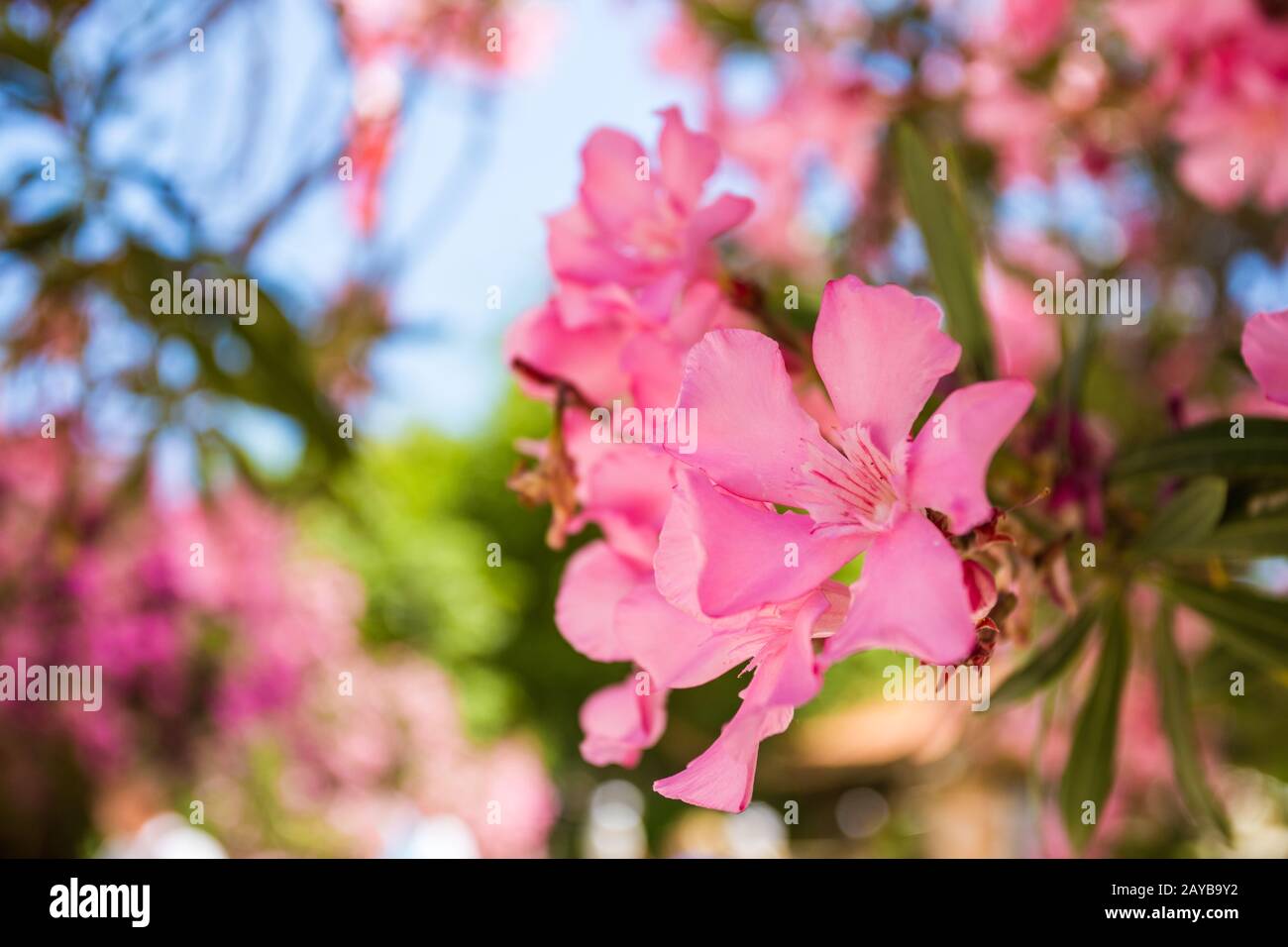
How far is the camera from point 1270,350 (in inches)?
16.5

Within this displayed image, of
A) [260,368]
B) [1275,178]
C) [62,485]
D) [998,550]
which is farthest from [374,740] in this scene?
[998,550]

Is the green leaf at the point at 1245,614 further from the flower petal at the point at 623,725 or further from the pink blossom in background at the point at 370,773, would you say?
the pink blossom in background at the point at 370,773

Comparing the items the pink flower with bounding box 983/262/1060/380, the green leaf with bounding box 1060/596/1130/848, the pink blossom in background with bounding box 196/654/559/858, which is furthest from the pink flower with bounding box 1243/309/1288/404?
the pink blossom in background with bounding box 196/654/559/858

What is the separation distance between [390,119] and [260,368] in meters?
0.59

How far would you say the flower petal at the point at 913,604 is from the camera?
13.9 inches

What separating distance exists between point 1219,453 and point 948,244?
24 centimetres

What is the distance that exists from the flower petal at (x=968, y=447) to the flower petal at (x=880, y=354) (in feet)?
0.07

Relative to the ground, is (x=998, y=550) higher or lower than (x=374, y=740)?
higher

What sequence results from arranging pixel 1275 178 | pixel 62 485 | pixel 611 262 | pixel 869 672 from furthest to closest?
pixel 869 672, pixel 62 485, pixel 1275 178, pixel 611 262

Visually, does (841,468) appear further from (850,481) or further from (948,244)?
(948,244)

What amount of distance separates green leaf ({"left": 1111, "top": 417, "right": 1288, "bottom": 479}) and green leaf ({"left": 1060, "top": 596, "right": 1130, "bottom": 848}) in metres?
0.16
